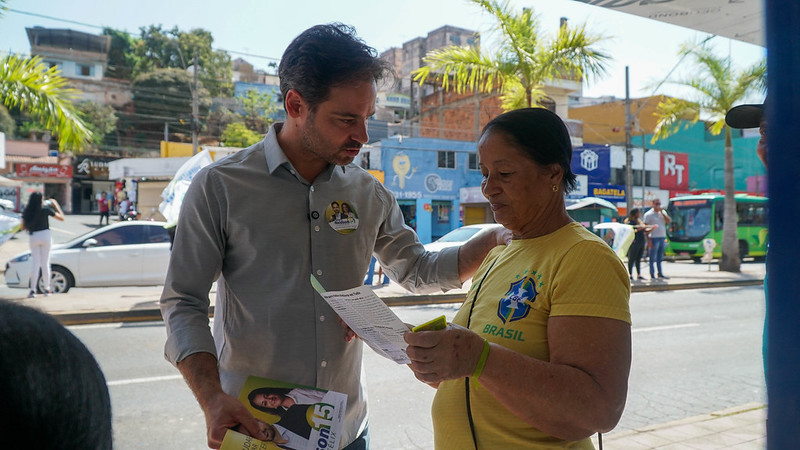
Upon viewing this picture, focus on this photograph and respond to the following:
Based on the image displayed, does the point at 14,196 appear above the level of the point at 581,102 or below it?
below

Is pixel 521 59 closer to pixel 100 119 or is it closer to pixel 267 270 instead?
pixel 267 270

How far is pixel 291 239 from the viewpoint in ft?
6.19

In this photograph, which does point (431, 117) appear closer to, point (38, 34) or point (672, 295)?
point (672, 295)

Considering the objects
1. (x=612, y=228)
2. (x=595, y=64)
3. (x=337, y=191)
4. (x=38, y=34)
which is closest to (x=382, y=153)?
(x=612, y=228)

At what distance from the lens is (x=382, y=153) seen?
2766 cm

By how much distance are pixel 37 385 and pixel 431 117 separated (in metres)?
38.9

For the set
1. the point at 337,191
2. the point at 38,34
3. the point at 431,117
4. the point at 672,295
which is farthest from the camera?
the point at 38,34

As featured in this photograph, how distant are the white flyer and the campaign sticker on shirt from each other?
44cm

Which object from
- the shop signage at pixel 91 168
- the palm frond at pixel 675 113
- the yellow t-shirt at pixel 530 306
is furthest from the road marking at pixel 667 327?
the shop signage at pixel 91 168

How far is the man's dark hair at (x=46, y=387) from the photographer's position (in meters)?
0.64

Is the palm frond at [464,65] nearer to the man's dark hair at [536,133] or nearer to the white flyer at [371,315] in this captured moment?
the man's dark hair at [536,133]

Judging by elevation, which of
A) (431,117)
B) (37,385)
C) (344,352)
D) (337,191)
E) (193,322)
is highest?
(431,117)

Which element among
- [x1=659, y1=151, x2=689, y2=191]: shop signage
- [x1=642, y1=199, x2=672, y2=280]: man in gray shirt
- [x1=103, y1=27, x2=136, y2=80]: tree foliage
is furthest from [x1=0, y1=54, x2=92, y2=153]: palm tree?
[x1=103, y1=27, x2=136, y2=80]: tree foliage

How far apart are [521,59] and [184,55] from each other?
49.6 m
